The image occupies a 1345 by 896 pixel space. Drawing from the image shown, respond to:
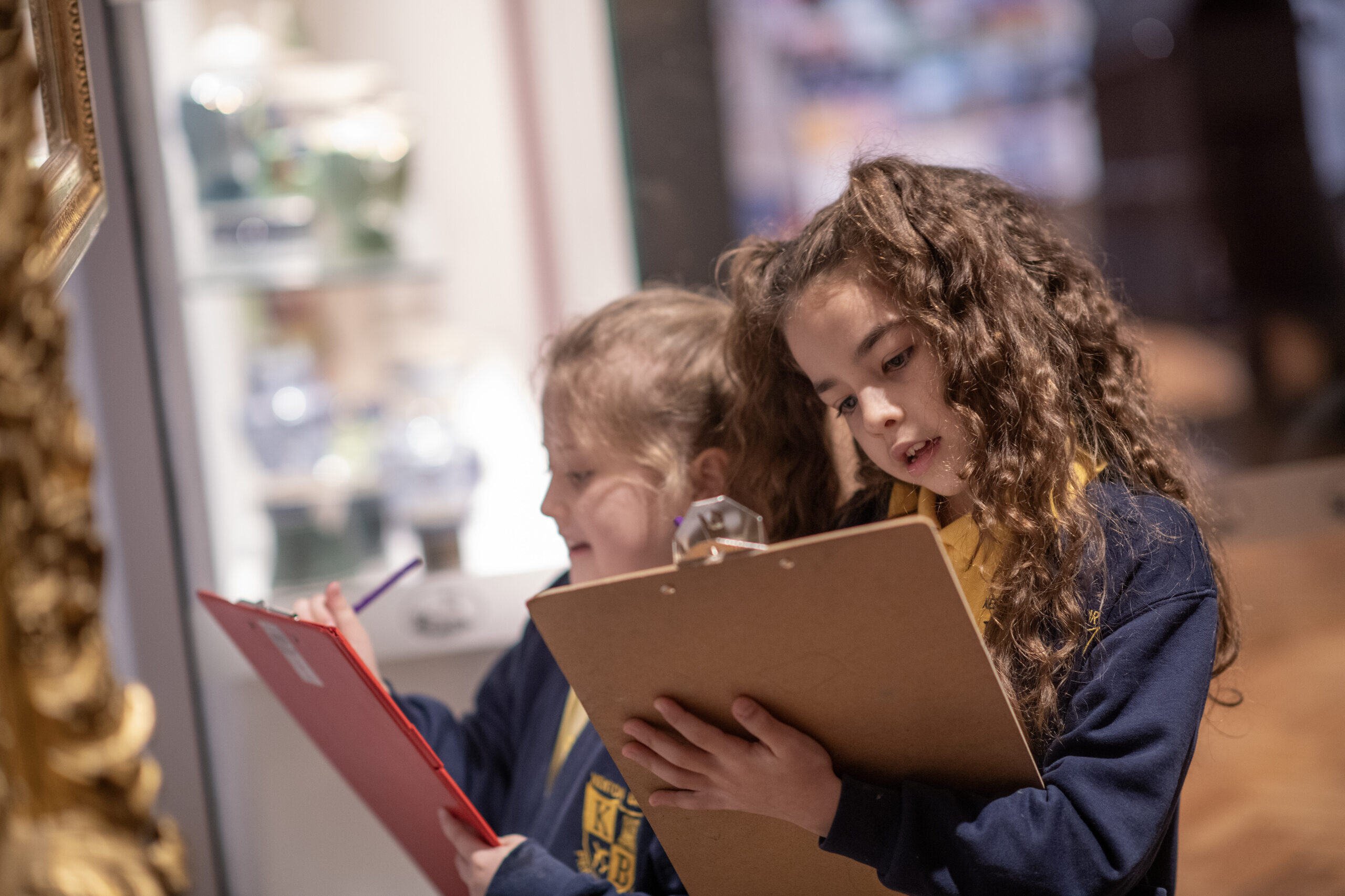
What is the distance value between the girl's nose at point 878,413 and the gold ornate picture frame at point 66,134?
1.74 feet

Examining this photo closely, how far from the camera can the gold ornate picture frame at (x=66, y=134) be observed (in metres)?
0.71

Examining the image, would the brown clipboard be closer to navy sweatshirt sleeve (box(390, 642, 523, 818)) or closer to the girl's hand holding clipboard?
the girl's hand holding clipboard

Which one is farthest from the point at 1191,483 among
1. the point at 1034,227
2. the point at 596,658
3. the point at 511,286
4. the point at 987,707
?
the point at 511,286

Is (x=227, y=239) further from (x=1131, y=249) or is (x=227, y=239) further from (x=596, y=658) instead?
(x=1131, y=249)

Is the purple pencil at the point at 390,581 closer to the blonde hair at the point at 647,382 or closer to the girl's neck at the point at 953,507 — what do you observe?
the blonde hair at the point at 647,382

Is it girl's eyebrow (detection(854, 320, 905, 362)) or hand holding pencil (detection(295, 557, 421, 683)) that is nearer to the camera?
girl's eyebrow (detection(854, 320, 905, 362))

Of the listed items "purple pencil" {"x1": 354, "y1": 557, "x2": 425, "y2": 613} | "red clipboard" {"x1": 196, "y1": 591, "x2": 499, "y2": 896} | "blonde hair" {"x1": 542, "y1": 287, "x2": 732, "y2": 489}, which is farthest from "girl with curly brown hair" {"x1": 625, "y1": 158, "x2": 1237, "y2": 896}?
"purple pencil" {"x1": 354, "y1": 557, "x2": 425, "y2": 613}

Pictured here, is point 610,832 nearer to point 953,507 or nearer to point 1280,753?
point 953,507

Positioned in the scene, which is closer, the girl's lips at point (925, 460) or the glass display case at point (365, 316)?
the girl's lips at point (925, 460)

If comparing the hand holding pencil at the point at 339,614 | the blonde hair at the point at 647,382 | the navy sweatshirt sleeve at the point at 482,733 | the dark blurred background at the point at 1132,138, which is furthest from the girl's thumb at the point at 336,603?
the dark blurred background at the point at 1132,138

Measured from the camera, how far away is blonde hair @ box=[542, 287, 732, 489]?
1076mm

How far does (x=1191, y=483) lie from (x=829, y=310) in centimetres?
34

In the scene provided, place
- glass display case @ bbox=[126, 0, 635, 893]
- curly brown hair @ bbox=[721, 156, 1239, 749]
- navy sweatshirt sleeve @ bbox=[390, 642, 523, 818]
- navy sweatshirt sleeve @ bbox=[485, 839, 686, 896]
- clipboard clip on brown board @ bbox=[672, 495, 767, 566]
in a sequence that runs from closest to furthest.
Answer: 1. clipboard clip on brown board @ bbox=[672, 495, 767, 566]
2. curly brown hair @ bbox=[721, 156, 1239, 749]
3. navy sweatshirt sleeve @ bbox=[485, 839, 686, 896]
4. navy sweatshirt sleeve @ bbox=[390, 642, 523, 818]
5. glass display case @ bbox=[126, 0, 635, 893]

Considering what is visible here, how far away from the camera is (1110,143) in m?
1.84
